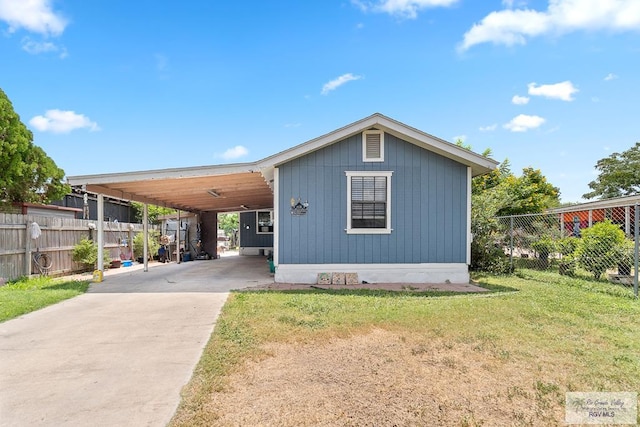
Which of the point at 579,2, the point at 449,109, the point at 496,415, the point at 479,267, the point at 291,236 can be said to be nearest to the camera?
the point at 496,415

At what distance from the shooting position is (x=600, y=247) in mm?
8211

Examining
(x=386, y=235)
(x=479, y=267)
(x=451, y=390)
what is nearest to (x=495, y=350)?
(x=451, y=390)

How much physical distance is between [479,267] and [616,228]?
3420 millimetres

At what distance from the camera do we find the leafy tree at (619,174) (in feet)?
99.8

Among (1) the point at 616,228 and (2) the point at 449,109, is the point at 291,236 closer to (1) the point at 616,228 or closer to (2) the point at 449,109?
(1) the point at 616,228

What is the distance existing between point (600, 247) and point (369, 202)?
5.54 m

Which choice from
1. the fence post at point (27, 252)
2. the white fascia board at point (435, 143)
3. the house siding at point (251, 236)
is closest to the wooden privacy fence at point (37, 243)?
the fence post at point (27, 252)

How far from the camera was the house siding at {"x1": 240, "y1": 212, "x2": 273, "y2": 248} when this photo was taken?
1856cm

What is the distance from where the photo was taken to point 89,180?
7781mm

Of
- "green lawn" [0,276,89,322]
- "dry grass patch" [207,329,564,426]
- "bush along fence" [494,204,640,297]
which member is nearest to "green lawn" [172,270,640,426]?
"dry grass patch" [207,329,564,426]

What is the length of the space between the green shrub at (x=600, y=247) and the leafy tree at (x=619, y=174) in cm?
2946

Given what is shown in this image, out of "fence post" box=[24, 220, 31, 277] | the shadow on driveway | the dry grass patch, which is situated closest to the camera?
the dry grass patch

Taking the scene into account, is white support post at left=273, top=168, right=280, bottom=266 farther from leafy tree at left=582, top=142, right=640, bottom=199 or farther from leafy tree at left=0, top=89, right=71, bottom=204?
leafy tree at left=582, top=142, right=640, bottom=199

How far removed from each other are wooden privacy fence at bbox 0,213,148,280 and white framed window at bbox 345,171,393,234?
8046mm
